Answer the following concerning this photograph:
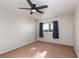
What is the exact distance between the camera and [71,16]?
4.01 m

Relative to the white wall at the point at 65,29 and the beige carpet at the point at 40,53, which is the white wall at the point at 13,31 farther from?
the white wall at the point at 65,29

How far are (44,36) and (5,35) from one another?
323 cm

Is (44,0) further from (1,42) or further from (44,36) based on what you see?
(44,36)

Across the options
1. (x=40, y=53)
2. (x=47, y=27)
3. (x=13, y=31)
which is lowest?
(x=40, y=53)

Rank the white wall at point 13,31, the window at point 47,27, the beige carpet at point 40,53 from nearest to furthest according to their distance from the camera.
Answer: the beige carpet at point 40,53 → the white wall at point 13,31 → the window at point 47,27

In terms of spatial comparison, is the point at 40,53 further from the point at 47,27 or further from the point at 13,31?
the point at 47,27

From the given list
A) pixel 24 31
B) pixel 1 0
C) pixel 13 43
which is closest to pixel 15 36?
pixel 13 43

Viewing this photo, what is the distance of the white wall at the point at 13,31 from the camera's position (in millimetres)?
2938

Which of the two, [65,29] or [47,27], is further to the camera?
[47,27]

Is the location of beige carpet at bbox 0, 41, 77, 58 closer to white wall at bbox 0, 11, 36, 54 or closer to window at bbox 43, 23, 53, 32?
white wall at bbox 0, 11, 36, 54

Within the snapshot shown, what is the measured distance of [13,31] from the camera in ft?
11.4

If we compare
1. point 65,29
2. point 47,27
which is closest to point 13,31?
point 47,27

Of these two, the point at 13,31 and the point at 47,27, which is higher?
the point at 47,27

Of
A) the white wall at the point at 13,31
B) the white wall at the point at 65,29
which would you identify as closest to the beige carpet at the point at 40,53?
the white wall at the point at 13,31
